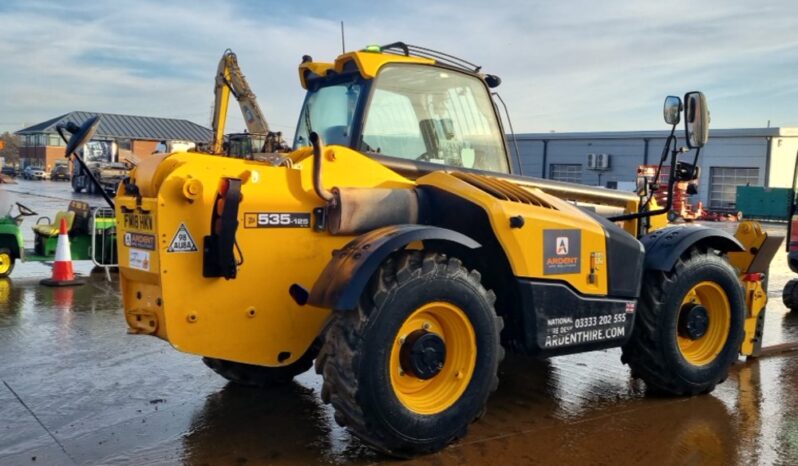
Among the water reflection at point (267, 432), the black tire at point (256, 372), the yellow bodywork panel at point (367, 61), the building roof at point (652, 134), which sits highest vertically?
the building roof at point (652, 134)

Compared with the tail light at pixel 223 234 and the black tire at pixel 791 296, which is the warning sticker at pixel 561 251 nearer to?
the tail light at pixel 223 234

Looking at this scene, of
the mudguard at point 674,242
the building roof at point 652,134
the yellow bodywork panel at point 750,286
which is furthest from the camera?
the building roof at point 652,134

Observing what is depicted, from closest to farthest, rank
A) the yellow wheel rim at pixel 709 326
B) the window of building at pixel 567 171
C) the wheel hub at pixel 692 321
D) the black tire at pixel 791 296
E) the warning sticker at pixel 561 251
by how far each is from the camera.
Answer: the warning sticker at pixel 561 251 → the wheel hub at pixel 692 321 → the yellow wheel rim at pixel 709 326 → the black tire at pixel 791 296 → the window of building at pixel 567 171

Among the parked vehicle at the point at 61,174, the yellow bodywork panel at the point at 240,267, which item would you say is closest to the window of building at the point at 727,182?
the yellow bodywork panel at the point at 240,267

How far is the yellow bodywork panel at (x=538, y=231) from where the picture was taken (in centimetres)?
444

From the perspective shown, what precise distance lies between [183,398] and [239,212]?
1.87 metres

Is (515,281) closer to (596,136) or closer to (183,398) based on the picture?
(183,398)

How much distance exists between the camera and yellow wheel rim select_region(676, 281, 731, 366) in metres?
5.51

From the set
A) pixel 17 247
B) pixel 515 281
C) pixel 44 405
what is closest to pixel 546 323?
pixel 515 281

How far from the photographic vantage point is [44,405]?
16.5ft

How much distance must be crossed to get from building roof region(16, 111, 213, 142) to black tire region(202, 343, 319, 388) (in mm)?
68022

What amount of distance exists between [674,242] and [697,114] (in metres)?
0.93

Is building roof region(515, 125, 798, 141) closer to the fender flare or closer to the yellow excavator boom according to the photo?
the yellow excavator boom

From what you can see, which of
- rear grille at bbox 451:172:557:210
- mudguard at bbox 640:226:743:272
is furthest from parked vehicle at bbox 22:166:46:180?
mudguard at bbox 640:226:743:272
